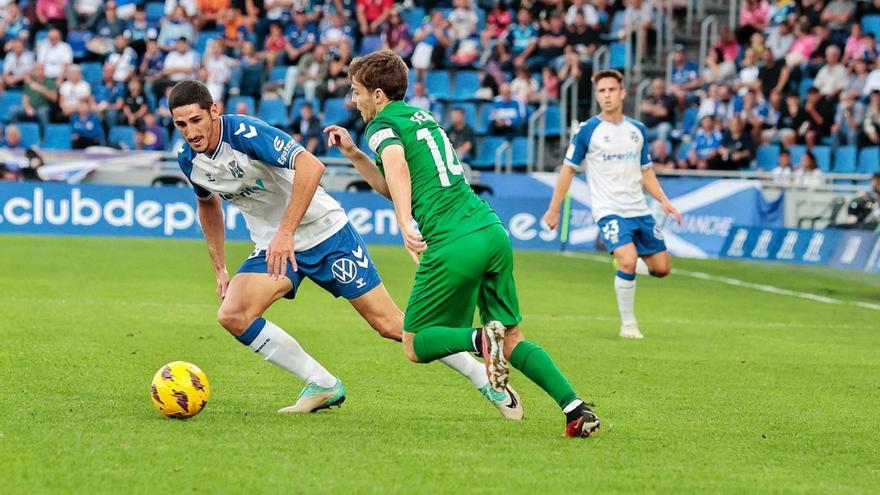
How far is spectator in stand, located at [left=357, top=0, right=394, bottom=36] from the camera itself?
31.2 meters

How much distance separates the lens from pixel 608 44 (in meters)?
30.7

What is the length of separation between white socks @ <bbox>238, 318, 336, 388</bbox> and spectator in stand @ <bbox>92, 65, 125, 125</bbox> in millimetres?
22774

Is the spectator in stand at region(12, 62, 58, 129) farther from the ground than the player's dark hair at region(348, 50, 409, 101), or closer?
closer

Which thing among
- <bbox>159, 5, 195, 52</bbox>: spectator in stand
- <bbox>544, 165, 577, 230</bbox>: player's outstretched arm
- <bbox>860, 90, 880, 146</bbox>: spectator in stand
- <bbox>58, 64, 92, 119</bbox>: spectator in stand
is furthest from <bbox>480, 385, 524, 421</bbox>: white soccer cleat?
<bbox>159, 5, 195, 52</bbox>: spectator in stand

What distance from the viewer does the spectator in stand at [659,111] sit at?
28.1 m

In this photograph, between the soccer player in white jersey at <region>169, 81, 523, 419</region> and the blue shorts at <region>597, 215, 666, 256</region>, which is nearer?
the soccer player in white jersey at <region>169, 81, 523, 419</region>

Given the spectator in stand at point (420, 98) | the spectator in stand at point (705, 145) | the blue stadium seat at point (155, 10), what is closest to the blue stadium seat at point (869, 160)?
the spectator in stand at point (705, 145)

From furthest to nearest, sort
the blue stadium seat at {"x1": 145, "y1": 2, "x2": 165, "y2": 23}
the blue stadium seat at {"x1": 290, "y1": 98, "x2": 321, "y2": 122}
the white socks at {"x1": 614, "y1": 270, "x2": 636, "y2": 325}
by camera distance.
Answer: the blue stadium seat at {"x1": 145, "y1": 2, "x2": 165, "y2": 23}
the blue stadium seat at {"x1": 290, "y1": 98, "x2": 321, "y2": 122}
the white socks at {"x1": 614, "y1": 270, "x2": 636, "y2": 325}

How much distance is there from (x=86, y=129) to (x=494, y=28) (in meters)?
8.74

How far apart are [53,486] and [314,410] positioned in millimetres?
2412

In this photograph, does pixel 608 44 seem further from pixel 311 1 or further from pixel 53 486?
pixel 53 486

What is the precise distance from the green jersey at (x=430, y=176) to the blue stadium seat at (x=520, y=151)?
21711 millimetres

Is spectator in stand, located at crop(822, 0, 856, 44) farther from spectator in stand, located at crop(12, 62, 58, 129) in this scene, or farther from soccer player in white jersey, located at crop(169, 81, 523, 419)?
soccer player in white jersey, located at crop(169, 81, 523, 419)

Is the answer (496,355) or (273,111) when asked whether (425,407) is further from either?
(273,111)
